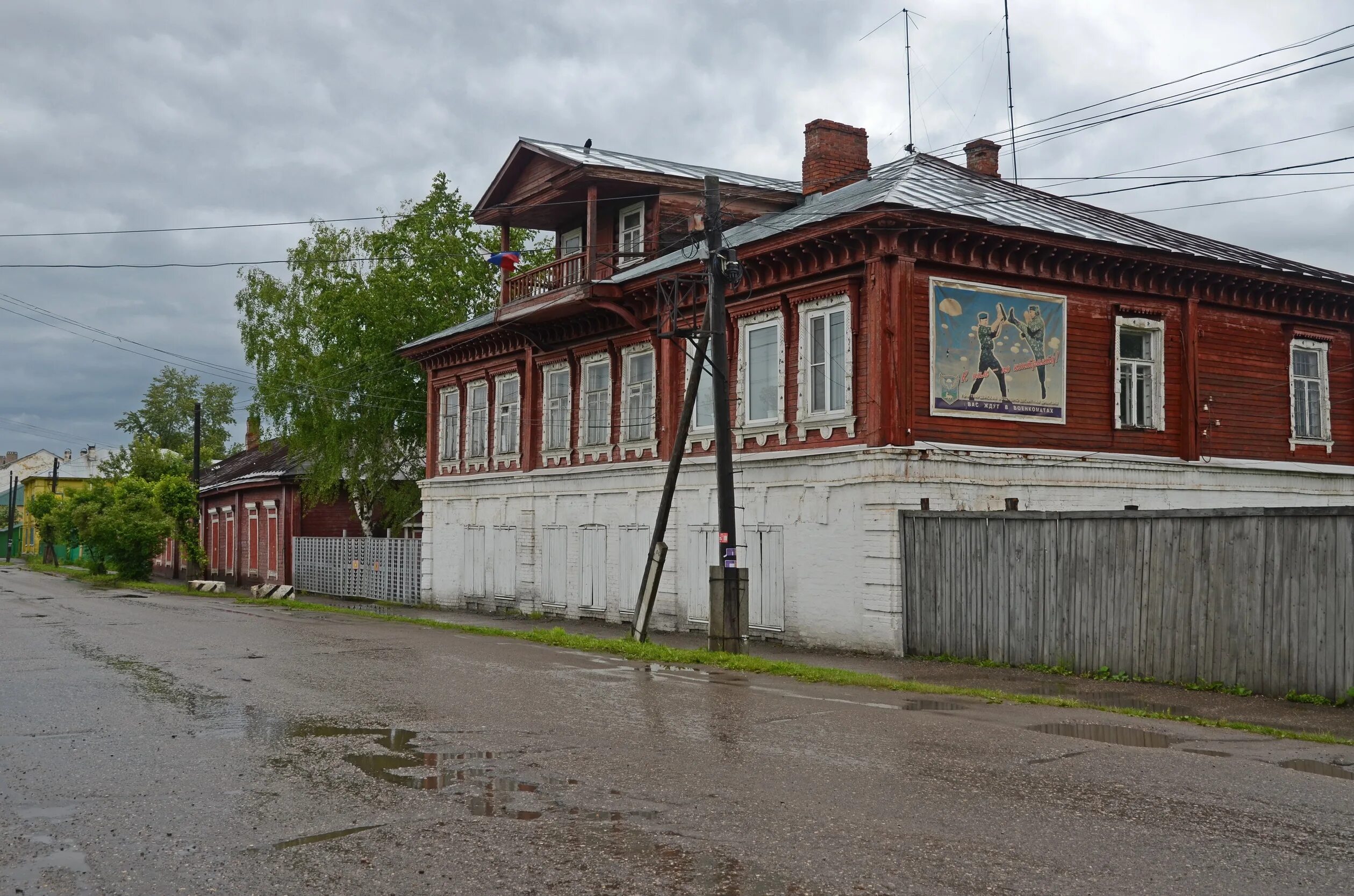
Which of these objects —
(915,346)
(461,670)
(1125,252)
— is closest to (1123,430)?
(1125,252)

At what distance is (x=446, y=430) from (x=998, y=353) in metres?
18.1

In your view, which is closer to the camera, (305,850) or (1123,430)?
(305,850)

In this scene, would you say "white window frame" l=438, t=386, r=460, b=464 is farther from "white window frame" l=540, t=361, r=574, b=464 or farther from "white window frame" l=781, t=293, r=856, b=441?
"white window frame" l=781, t=293, r=856, b=441

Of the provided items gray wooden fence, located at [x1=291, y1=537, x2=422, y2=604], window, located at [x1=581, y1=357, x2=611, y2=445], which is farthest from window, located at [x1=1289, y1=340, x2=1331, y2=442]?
gray wooden fence, located at [x1=291, y1=537, x2=422, y2=604]

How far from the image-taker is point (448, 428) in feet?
110

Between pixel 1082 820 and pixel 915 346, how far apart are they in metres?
12.5

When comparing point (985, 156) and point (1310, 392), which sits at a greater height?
point (985, 156)

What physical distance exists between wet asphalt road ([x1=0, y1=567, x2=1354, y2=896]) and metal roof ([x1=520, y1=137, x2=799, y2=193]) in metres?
15.4

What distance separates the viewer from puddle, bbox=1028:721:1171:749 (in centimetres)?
1016

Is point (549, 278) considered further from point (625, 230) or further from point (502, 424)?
point (502, 424)

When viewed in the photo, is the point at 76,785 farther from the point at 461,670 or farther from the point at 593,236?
the point at 593,236

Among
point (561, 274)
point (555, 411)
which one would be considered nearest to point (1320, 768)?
point (561, 274)

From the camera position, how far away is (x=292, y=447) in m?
41.9

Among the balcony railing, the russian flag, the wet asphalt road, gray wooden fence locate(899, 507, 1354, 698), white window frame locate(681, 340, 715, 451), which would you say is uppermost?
the russian flag
